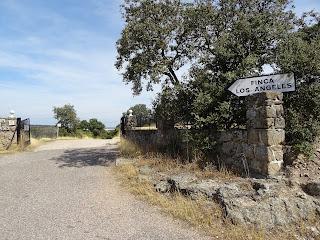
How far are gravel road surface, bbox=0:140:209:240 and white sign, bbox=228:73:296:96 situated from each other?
12.3ft

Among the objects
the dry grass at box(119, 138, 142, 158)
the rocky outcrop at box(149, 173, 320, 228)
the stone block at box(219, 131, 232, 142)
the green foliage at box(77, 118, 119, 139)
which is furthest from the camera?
the green foliage at box(77, 118, 119, 139)

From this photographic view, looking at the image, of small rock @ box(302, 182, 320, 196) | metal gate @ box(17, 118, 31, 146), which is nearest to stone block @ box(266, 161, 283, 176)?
small rock @ box(302, 182, 320, 196)

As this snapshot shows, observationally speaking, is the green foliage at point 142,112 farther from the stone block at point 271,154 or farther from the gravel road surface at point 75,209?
the stone block at point 271,154

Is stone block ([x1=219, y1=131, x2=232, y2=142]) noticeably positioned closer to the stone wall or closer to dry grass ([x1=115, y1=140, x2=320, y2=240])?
dry grass ([x1=115, y1=140, x2=320, y2=240])

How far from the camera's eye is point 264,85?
952 centimetres

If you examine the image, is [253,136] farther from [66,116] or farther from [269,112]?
[66,116]

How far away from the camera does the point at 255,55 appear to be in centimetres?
1069

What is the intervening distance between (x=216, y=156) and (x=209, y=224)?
3750 mm

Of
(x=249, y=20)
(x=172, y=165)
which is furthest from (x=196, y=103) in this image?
(x=249, y=20)

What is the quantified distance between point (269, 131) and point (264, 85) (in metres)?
1.26

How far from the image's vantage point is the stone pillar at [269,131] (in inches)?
349

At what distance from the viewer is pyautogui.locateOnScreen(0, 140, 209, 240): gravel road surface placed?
6605 millimetres

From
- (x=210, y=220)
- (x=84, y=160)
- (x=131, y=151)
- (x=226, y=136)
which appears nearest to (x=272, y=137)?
(x=226, y=136)

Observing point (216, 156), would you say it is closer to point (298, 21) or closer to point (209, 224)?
point (209, 224)
